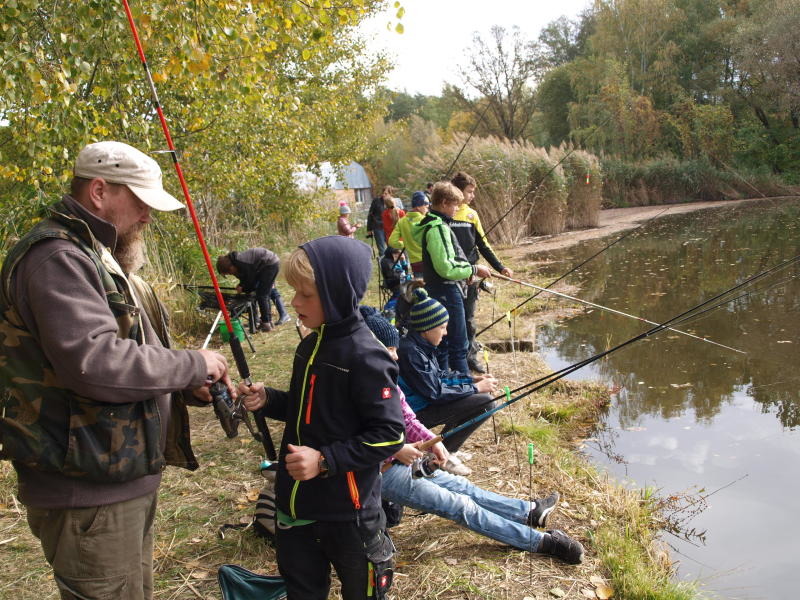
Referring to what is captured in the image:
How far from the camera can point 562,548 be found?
3.01 m

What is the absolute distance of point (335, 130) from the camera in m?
18.2

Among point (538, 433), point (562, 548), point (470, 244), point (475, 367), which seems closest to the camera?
point (562, 548)

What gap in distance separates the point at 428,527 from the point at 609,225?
19.1 metres

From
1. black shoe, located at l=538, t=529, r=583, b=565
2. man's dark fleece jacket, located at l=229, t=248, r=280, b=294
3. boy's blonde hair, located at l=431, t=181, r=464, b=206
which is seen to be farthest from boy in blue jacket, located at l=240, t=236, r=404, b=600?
man's dark fleece jacket, located at l=229, t=248, r=280, b=294

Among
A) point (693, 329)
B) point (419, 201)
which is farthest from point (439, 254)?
point (693, 329)

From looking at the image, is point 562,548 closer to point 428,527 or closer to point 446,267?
point 428,527

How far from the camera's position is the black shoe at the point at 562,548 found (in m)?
3.00

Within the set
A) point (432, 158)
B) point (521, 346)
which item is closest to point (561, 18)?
point (432, 158)

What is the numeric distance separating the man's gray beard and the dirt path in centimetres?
1131

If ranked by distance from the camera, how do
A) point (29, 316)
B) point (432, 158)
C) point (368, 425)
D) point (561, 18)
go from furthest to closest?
point (561, 18) < point (432, 158) < point (368, 425) < point (29, 316)

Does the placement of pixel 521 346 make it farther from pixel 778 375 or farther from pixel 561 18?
pixel 561 18

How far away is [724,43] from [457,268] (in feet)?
101

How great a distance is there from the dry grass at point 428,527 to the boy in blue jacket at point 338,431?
92 centimetres

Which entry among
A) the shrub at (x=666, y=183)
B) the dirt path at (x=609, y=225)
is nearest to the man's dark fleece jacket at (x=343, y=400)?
the dirt path at (x=609, y=225)
